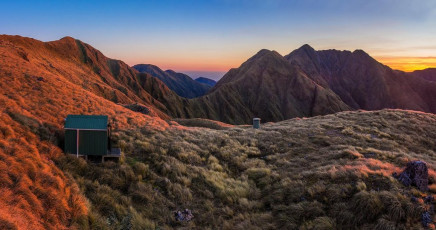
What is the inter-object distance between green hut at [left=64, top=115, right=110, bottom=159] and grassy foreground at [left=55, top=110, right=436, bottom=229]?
80 centimetres

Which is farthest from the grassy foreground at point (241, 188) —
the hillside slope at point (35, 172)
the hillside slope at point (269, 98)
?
the hillside slope at point (269, 98)

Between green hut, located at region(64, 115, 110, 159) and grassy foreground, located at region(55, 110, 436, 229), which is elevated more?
green hut, located at region(64, 115, 110, 159)

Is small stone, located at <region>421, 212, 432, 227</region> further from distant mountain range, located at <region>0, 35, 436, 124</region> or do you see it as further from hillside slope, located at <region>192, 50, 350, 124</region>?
hillside slope, located at <region>192, 50, 350, 124</region>

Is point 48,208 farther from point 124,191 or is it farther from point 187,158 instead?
A: point 187,158

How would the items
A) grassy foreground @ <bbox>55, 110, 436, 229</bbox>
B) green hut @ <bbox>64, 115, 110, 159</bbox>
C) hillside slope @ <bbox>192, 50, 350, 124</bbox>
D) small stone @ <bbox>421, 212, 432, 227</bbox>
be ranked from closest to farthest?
small stone @ <bbox>421, 212, 432, 227</bbox>
grassy foreground @ <bbox>55, 110, 436, 229</bbox>
green hut @ <bbox>64, 115, 110, 159</bbox>
hillside slope @ <bbox>192, 50, 350, 124</bbox>

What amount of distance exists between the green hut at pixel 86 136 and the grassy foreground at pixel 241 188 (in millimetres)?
802

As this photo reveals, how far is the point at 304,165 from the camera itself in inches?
606

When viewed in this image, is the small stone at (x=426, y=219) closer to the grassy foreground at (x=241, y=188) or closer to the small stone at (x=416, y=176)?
the grassy foreground at (x=241, y=188)

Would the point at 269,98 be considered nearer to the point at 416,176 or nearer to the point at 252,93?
the point at 252,93

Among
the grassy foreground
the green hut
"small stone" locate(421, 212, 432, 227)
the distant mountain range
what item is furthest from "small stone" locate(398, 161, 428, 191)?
the distant mountain range

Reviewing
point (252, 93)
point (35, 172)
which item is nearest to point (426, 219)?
point (35, 172)

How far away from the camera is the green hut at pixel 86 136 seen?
12.2 meters

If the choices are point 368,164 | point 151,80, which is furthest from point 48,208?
point 151,80

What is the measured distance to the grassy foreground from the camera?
8656 mm
